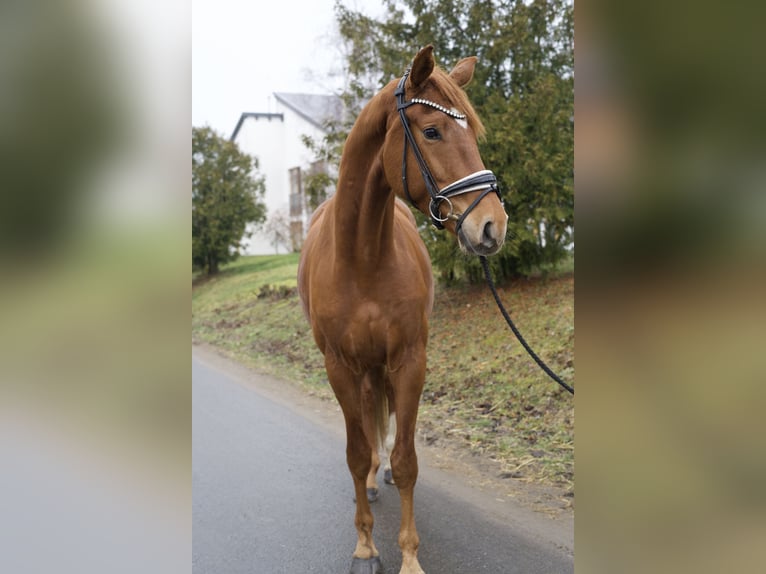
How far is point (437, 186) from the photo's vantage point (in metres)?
2.49

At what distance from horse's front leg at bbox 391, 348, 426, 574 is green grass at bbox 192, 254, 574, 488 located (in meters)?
1.41

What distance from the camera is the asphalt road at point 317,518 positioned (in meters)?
3.21

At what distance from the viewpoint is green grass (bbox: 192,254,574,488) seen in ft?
15.7

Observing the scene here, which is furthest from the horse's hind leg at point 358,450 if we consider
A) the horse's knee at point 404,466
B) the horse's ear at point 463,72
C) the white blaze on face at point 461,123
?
the horse's ear at point 463,72

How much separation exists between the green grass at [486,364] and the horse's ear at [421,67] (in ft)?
9.74

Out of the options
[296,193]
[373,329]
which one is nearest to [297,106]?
[296,193]

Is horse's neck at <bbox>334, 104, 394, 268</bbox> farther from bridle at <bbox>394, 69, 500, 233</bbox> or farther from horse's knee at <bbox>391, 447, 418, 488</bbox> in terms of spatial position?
horse's knee at <bbox>391, 447, 418, 488</bbox>

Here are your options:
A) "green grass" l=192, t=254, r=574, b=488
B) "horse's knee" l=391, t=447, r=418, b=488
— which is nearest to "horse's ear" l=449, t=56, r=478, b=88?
"horse's knee" l=391, t=447, r=418, b=488

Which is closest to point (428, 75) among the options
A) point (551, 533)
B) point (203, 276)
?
point (551, 533)

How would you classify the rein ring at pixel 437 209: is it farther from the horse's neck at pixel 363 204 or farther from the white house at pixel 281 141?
the white house at pixel 281 141
